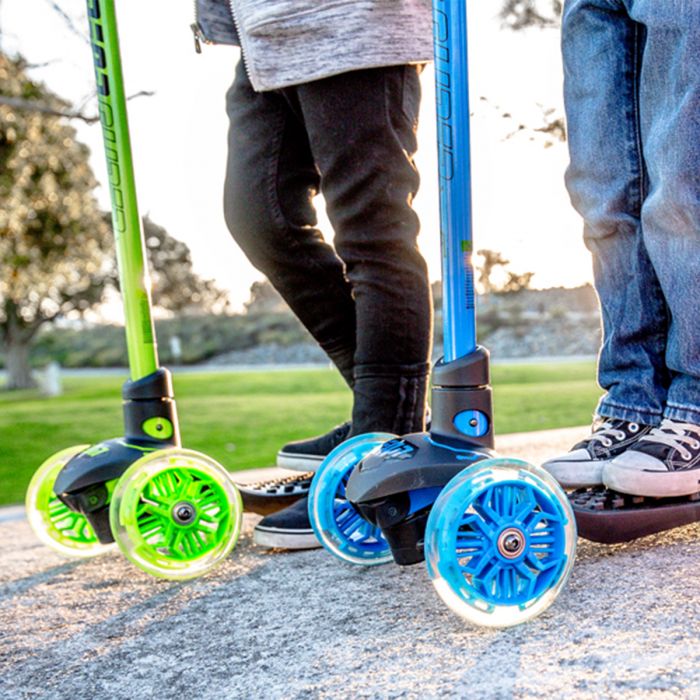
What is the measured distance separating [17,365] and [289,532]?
756 inches

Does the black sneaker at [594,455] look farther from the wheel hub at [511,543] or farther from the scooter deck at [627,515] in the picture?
the wheel hub at [511,543]

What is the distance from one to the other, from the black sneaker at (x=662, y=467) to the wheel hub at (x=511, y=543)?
0.27 m

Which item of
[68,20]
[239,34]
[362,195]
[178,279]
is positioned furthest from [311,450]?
[178,279]

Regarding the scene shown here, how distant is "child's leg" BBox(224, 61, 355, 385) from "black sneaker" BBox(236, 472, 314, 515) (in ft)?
0.83

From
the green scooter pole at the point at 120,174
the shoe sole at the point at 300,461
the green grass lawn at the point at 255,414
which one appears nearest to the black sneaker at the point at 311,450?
the shoe sole at the point at 300,461

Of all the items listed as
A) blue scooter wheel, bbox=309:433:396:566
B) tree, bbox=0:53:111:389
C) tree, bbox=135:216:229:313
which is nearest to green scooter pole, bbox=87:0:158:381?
blue scooter wheel, bbox=309:433:396:566

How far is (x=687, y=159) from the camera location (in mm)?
896

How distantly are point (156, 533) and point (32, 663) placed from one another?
23cm

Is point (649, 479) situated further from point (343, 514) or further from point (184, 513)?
point (184, 513)

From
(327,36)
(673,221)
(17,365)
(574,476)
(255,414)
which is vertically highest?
(327,36)

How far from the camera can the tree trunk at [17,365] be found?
18.5 m

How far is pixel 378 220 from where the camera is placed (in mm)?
Result: 1106

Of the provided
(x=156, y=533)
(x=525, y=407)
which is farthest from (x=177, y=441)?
(x=525, y=407)

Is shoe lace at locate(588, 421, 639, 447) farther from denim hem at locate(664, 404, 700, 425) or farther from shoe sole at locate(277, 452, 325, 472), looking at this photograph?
shoe sole at locate(277, 452, 325, 472)
